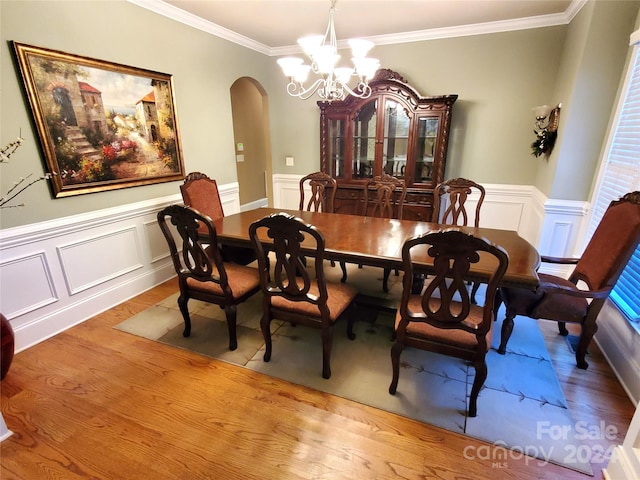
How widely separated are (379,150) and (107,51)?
276cm

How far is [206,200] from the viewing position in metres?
2.85

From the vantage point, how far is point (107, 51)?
2.42 metres

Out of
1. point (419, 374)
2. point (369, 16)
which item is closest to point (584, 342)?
point (419, 374)

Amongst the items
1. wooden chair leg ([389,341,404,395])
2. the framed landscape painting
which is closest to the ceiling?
the framed landscape painting

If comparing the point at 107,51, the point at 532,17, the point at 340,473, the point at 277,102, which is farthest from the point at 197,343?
the point at 532,17

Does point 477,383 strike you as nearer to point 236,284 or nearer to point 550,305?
point 550,305

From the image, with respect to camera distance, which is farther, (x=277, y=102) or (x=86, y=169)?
(x=277, y=102)

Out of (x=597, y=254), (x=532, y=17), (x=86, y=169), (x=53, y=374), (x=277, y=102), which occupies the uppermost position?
(x=532, y=17)

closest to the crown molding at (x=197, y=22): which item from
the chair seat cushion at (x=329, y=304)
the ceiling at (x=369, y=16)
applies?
the ceiling at (x=369, y=16)

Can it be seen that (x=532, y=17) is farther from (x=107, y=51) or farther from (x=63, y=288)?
(x=63, y=288)

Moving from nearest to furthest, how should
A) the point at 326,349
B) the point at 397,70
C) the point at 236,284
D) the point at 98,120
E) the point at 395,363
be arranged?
the point at 395,363 < the point at 326,349 < the point at 236,284 < the point at 98,120 < the point at 397,70

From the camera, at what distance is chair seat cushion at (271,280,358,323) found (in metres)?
1.82

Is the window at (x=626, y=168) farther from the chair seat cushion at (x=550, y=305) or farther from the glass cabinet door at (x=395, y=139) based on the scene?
the glass cabinet door at (x=395, y=139)

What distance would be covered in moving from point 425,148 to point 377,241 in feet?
6.87
